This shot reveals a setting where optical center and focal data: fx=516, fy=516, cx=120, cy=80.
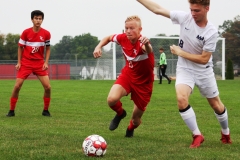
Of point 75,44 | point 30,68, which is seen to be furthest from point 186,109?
point 75,44

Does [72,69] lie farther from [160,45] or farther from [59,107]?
[59,107]

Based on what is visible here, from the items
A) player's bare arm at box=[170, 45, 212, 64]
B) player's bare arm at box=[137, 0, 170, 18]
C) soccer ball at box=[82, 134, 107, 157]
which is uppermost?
player's bare arm at box=[137, 0, 170, 18]

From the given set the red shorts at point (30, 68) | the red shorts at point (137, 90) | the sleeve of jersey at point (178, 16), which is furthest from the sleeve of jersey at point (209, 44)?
the red shorts at point (30, 68)

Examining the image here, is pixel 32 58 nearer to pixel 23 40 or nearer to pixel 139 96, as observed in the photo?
pixel 23 40

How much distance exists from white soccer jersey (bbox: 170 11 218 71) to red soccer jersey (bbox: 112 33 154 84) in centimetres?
79

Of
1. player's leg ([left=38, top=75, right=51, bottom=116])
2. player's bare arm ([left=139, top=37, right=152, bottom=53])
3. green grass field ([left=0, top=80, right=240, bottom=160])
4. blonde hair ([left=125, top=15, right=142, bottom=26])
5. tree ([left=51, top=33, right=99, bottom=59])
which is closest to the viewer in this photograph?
green grass field ([left=0, top=80, right=240, bottom=160])

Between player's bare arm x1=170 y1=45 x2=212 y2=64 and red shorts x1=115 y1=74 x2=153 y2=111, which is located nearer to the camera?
player's bare arm x1=170 y1=45 x2=212 y2=64

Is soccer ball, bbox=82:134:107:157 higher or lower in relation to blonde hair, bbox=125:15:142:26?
lower

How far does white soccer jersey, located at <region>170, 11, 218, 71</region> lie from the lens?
699cm

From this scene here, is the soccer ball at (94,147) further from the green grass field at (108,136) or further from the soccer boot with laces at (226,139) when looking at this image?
the soccer boot with laces at (226,139)

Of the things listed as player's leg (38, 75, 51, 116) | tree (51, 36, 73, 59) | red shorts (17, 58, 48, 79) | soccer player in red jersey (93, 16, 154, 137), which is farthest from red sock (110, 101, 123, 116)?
tree (51, 36, 73, 59)

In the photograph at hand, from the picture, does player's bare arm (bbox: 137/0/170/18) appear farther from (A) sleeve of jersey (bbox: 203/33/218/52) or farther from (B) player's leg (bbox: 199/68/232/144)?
(B) player's leg (bbox: 199/68/232/144)

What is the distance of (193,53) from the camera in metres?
7.19

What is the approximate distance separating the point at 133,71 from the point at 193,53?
4.32 ft
